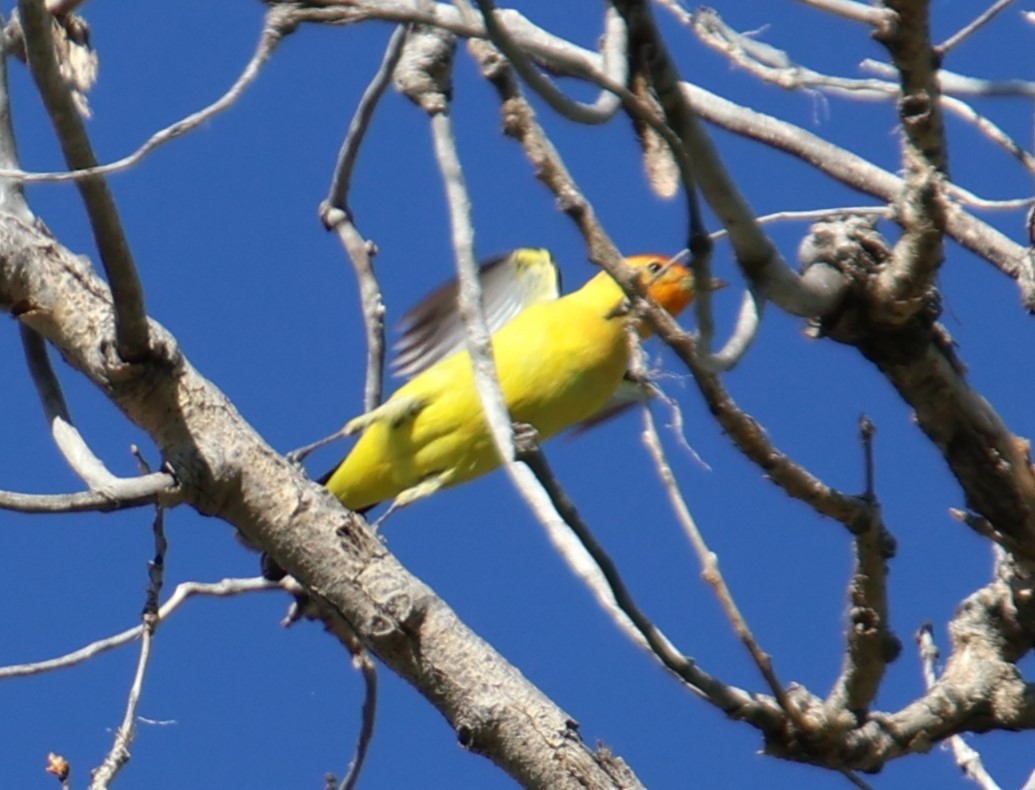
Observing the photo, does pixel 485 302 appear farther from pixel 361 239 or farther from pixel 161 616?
pixel 161 616

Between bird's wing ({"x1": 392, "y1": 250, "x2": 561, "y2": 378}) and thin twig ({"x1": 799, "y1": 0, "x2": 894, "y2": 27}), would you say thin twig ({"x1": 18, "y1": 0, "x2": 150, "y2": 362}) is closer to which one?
thin twig ({"x1": 799, "y1": 0, "x2": 894, "y2": 27})

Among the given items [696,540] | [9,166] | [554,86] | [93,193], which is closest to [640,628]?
[696,540]

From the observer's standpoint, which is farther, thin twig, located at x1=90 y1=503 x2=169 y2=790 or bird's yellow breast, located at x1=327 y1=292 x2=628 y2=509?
bird's yellow breast, located at x1=327 y1=292 x2=628 y2=509

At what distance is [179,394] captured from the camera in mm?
3242

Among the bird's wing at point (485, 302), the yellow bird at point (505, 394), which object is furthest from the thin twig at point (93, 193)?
the bird's wing at point (485, 302)

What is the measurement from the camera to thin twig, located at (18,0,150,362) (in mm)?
2572

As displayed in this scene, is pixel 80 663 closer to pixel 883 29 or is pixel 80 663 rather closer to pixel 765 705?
pixel 765 705

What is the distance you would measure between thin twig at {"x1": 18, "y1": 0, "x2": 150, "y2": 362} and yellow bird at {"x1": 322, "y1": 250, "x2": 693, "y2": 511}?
7.74 feet

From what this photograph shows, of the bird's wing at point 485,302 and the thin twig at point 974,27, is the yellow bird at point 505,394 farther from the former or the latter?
the thin twig at point 974,27

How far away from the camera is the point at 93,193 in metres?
2.79

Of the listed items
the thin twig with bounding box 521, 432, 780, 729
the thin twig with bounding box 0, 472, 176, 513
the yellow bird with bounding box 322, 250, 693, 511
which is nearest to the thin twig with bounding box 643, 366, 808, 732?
the thin twig with bounding box 521, 432, 780, 729

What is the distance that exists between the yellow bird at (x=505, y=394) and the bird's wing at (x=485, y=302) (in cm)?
36

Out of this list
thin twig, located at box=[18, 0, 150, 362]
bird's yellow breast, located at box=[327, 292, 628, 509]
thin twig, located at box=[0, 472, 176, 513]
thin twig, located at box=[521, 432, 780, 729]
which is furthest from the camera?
bird's yellow breast, located at box=[327, 292, 628, 509]

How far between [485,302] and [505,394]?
0.83 metres
